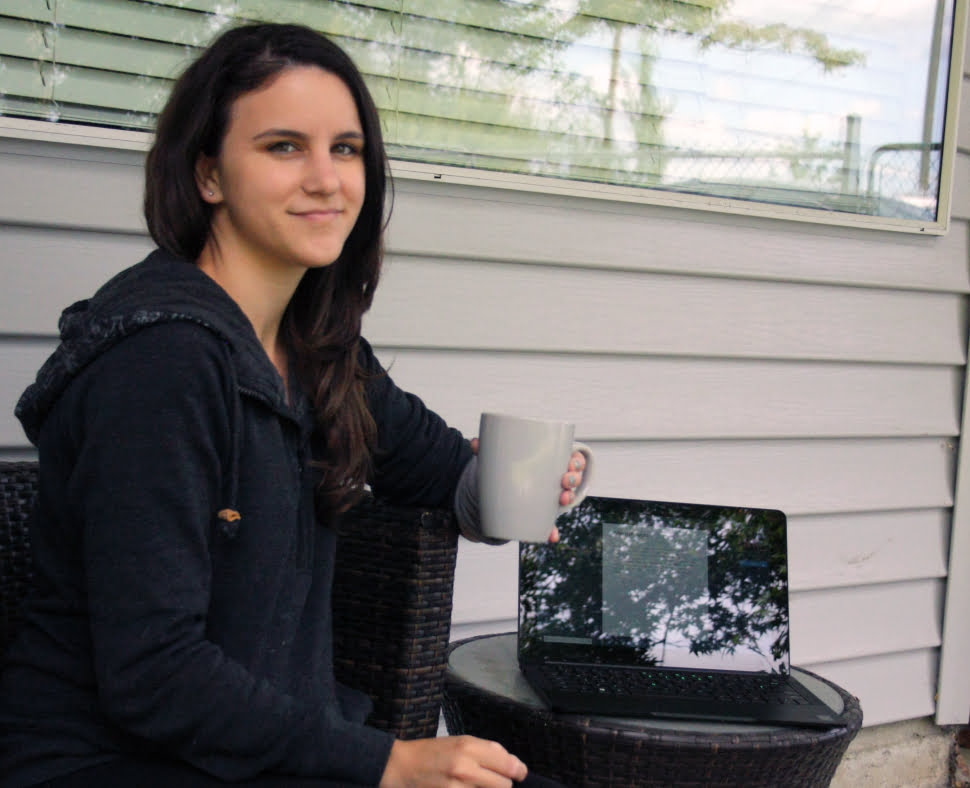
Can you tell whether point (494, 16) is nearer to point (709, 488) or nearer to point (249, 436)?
point (709, 488)

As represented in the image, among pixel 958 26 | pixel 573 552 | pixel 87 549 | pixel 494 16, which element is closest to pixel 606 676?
pixel 573 552

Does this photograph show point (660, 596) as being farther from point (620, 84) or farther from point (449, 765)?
point (620, 84)

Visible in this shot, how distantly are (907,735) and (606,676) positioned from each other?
5.38ft

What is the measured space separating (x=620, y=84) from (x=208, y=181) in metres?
1.23

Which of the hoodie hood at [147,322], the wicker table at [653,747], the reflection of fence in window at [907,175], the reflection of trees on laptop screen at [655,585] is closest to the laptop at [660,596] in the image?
the reflection of trees on laptop screen at [655,585]

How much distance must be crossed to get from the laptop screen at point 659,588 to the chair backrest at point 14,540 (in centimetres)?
66

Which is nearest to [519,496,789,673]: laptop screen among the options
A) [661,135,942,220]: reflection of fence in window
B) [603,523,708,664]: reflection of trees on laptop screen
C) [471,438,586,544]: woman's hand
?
[603,523,708,664]: reflection of trees on laptop screen

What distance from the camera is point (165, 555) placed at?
102 cm

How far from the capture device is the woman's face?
125 cm

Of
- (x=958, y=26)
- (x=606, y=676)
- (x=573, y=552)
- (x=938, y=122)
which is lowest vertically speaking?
(x=606, y=676)

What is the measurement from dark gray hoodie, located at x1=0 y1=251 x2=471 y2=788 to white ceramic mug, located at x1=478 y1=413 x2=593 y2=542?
9.4 inches

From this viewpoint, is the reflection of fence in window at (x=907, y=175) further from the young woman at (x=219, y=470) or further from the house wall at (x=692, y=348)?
the young woman at (x=219, y=470)

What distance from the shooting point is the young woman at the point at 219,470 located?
3.36 feet

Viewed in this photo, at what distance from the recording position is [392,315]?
205 centimetres
